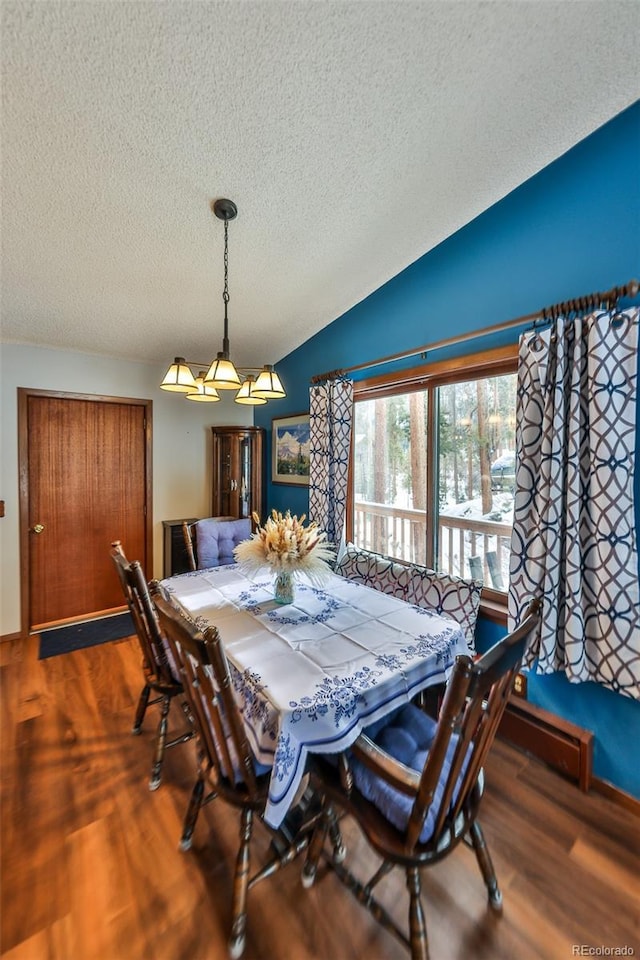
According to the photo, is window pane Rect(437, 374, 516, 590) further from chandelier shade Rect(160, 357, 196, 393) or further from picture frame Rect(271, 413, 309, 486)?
chandelier shade Rect(160, 357, 196, 393)

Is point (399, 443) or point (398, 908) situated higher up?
point (399, 443)

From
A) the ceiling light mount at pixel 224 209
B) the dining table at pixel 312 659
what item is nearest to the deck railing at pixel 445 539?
the dining table at pixel 312 659

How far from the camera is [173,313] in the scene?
110 inches

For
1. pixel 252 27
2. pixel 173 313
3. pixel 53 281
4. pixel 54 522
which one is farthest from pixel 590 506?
pixel 54 522

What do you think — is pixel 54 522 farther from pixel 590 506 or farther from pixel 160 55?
pixel 590 506

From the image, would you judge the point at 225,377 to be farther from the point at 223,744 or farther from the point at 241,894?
the point at 241,894

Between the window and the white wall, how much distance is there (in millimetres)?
1772

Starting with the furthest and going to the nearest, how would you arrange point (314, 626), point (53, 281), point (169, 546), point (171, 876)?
point (169, 546) → point (53, 281) → point (314, 626) → point (171, 876)

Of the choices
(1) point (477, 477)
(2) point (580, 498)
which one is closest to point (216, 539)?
(1) point (477, 477)

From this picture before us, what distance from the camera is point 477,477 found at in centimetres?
232

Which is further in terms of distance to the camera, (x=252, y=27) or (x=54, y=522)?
(x=54, y=522)

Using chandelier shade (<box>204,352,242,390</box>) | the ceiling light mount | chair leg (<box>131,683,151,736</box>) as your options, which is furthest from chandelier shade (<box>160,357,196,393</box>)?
chair leg (<box>131,683,151,736</box>)

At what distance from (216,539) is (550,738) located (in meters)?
2.23

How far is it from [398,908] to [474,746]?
701 mm
